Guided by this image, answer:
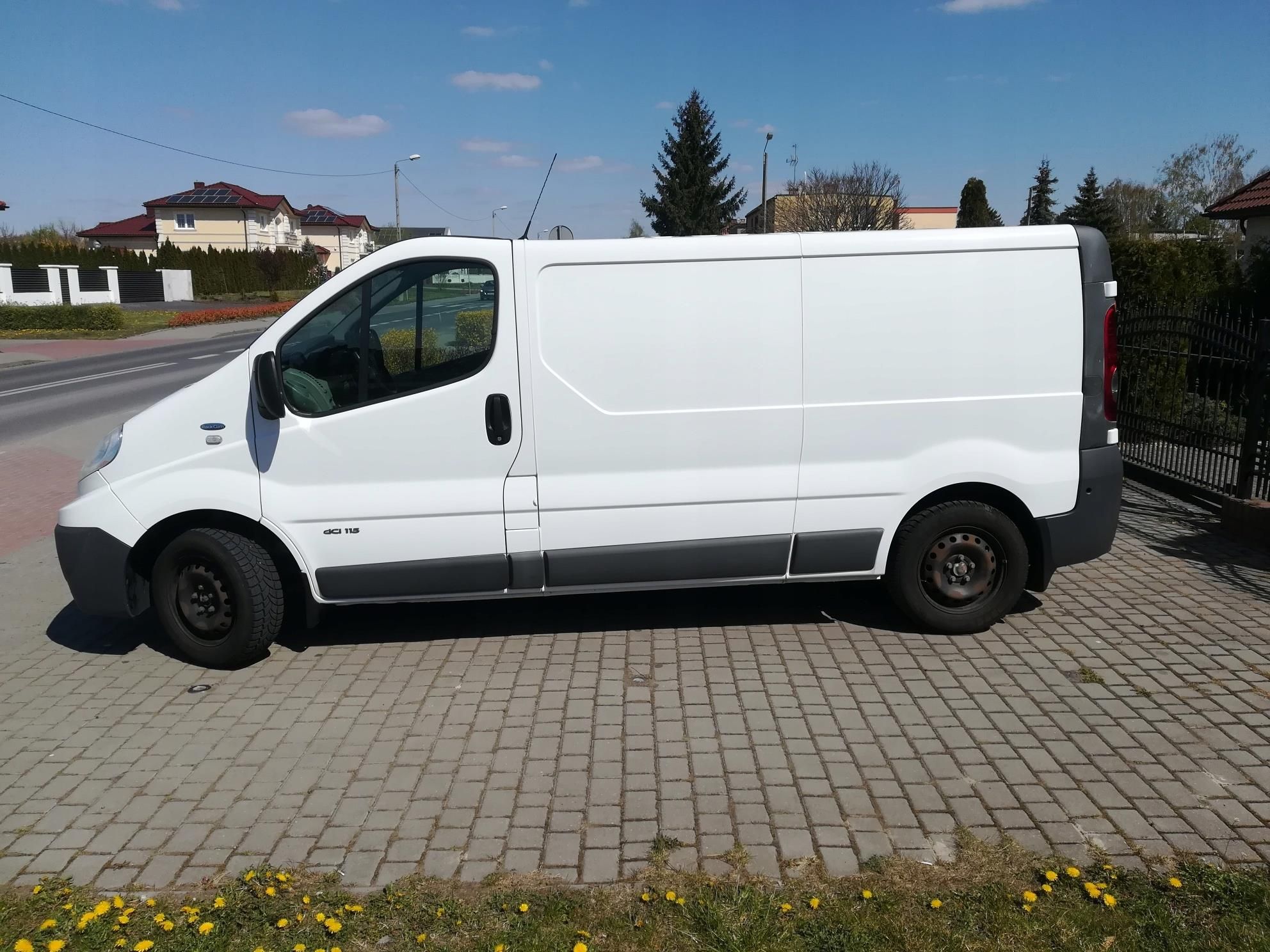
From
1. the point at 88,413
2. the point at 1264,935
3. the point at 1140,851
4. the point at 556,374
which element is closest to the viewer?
the point at 1264,935

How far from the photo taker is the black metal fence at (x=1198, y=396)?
7887 mm

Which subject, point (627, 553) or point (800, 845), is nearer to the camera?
point (800, 845)

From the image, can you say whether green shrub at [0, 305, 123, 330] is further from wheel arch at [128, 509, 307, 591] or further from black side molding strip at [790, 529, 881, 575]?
black side molding strip at [790, 529, 881, 575]

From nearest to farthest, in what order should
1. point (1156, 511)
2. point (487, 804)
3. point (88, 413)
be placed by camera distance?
point (487, 804) → point (1156, 511) → point (88, 413)

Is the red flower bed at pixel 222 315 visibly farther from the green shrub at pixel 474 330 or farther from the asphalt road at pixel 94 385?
the green shrub at pixel 474 330

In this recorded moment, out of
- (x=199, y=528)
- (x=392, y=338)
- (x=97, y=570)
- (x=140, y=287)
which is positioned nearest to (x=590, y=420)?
(x=392, y=338)

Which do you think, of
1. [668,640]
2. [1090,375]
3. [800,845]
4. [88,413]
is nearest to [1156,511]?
[1090,375]

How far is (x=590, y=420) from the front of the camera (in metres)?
5.23

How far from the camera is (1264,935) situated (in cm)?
306

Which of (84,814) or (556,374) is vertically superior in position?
(556,374)

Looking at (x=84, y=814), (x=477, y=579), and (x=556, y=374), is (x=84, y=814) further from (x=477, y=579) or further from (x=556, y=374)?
(x=556, y=374)

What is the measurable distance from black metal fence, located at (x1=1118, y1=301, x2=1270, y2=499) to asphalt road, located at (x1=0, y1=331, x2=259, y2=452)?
10.1 meters

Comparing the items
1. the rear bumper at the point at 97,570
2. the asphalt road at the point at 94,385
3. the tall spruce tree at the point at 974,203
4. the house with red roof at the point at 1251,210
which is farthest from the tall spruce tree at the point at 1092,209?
the rear bumper at the point at 97,570

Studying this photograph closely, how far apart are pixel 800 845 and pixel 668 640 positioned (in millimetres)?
2197
